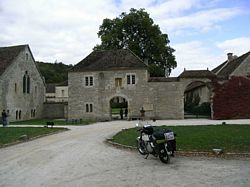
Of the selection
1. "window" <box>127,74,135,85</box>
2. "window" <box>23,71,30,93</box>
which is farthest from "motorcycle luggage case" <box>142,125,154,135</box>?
"window" <box>23,71,30,93</box>

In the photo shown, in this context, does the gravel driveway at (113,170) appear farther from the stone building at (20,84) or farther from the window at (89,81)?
the window at (89,81)

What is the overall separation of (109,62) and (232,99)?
15.6 metres

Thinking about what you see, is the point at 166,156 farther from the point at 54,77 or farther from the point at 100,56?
the point at 54,77

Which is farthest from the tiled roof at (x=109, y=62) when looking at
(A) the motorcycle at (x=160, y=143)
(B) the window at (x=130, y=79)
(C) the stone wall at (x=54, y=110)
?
(A) the motorcycle at (x=160, y=143)

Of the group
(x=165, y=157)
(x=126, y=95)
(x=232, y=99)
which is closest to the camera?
(x=165, y=157)

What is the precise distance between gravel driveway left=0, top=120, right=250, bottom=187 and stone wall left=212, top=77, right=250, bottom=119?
27.8 meters

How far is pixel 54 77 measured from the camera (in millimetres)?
104250

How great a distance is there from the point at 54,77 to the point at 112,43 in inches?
2132

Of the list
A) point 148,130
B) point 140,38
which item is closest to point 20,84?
point 140,38

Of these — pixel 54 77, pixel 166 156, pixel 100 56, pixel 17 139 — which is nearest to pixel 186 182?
pixel 166 156

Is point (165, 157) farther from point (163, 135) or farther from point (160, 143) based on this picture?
point (163, 135)

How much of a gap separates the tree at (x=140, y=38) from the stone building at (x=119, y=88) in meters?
9.60

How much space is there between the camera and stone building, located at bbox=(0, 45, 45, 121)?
4092 centimetres

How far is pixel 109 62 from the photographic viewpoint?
142 feet
